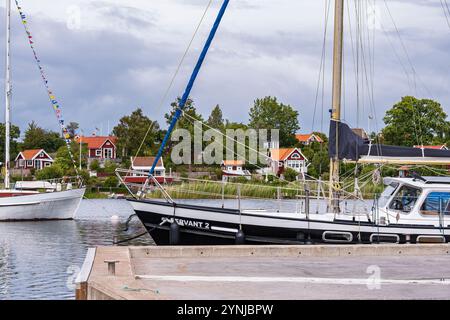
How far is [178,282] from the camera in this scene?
541 inches

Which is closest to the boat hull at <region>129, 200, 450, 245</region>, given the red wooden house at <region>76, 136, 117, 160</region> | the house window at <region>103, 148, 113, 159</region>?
the red wooden house at <region>76, 136, 117, 160</region>

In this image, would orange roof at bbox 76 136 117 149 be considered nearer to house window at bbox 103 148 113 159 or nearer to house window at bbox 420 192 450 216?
house window at bbox 103 148 113 159

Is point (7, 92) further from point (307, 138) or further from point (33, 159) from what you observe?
point (307, 138)

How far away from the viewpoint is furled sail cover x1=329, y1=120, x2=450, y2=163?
25438mm

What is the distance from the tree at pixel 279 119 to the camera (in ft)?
457

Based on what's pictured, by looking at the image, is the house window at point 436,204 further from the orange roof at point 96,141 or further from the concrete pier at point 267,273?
the orange roof at point 96,141

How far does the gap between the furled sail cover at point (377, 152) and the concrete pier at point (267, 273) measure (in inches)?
263

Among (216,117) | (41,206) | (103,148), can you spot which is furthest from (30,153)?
(41,206)

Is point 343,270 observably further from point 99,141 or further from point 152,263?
point 99,141

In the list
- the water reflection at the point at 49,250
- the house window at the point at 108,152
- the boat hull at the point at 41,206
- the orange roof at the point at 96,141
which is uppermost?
the orange roof at the point at 96,141

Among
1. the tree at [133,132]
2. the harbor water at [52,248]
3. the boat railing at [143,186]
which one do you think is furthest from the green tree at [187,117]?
the boat railing at [143,186]

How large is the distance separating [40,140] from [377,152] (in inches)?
4500

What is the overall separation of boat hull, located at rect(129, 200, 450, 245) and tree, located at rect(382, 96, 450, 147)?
73.4 metres

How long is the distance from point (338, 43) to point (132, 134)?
96253 mm
